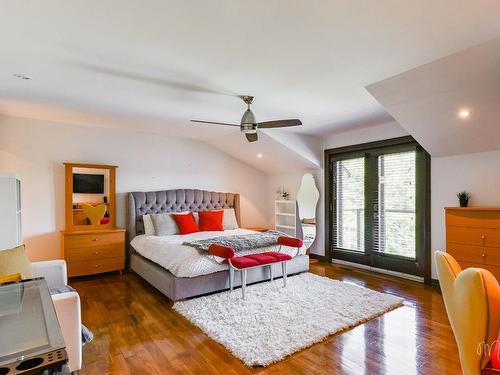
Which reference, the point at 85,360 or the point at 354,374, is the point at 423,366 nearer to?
the point at 354,374

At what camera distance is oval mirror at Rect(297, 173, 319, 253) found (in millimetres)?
5695

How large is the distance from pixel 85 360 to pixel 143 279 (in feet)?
7.24

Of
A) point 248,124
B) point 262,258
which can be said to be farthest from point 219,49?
point 262,258

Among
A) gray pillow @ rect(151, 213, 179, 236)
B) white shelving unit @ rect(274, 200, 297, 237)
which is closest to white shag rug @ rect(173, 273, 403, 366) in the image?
gray pillow @ rect(151, 213, 179, 236)

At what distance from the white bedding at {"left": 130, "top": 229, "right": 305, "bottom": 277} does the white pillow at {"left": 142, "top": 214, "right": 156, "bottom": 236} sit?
0.22 m

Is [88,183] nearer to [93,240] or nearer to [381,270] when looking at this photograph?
[93,240]

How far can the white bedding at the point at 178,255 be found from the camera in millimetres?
3488

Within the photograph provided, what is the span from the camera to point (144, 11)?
1821 millimetres

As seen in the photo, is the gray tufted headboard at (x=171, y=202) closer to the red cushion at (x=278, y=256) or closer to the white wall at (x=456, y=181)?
the red cushion at (x=278, y=256)

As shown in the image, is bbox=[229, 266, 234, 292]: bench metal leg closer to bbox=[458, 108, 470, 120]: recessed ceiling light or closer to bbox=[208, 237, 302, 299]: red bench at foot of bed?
bbox=[208, 237, 302, 299]: red bench at foot of bed

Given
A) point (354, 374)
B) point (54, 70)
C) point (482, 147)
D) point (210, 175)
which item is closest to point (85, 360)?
point (354, 374)

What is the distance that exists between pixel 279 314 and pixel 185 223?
243cm

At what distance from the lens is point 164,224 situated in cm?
486

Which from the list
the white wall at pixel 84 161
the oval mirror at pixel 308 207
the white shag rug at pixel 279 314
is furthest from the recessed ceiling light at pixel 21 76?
the oval mirror at pixel 308 207
